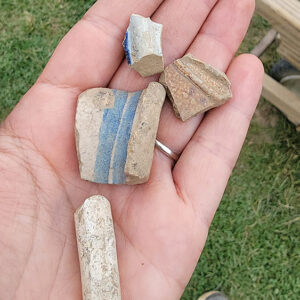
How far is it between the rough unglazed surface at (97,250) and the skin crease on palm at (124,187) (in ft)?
0.29

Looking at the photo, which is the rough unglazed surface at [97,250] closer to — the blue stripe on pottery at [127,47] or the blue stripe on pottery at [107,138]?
the blue stripe on pottery at [107,138]

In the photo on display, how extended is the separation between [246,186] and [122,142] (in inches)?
52.4

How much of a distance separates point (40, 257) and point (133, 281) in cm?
39

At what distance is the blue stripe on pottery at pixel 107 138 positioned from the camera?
6.41 feet

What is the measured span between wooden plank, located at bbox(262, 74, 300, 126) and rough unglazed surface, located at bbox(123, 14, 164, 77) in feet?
3.80

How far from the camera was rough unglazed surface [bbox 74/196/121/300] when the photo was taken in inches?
67.4

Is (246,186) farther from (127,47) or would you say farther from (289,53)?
(127,47)

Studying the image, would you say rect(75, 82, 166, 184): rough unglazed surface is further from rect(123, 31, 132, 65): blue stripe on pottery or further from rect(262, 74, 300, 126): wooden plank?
rect(262, 74, 300, 126): wooden plank

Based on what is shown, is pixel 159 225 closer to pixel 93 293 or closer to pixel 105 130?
pixel 93 293

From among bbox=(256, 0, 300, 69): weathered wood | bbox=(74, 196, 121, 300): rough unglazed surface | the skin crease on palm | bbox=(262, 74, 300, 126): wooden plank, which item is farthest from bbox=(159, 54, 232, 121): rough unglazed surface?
bbox=(262, 74, 300, 126): wooden plank

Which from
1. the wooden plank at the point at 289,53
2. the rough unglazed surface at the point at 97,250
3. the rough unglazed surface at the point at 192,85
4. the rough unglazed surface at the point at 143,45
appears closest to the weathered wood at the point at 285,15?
the wooden plank at the point at 289,53

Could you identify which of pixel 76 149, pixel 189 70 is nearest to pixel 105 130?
pixel 76 149

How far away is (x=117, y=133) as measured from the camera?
200cm

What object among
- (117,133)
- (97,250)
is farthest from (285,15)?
(97,250)
